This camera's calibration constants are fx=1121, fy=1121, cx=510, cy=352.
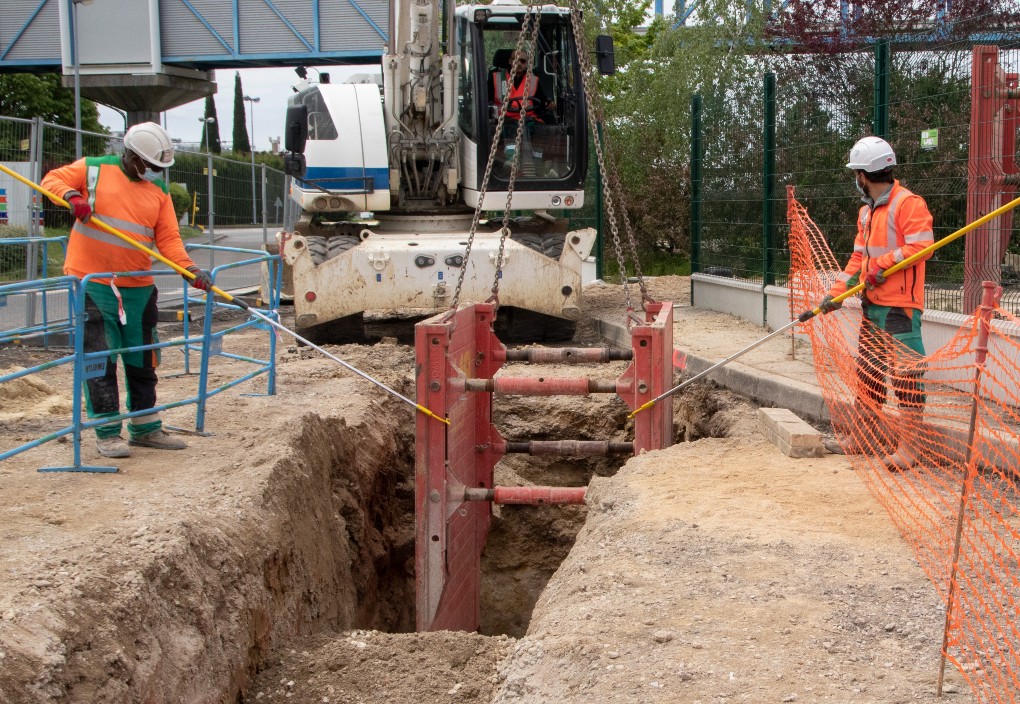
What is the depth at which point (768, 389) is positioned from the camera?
8047 millimetres

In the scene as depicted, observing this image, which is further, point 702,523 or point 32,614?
point 702,523

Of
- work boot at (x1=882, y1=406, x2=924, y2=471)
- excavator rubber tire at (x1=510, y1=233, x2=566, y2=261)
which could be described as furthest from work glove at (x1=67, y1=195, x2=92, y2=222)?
excavator rubber tire at (x1=510, y1=233, x2=566, y2=261)

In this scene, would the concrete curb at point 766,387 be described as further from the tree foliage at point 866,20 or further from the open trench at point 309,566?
the tree foliage at point 866,20

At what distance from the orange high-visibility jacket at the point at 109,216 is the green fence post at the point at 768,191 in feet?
21.6

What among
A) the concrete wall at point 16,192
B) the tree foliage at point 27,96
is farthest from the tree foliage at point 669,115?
the tree foliage at point 27,96

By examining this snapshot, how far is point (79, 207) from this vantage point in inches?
242

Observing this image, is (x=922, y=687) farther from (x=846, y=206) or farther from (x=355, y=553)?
(x=846, y=206)

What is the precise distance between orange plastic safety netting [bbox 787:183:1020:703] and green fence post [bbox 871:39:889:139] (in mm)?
1142

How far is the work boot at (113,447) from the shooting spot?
637 cm

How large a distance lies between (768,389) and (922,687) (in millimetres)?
4642

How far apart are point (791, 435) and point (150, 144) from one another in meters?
3.98

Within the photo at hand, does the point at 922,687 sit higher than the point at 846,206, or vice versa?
the point at 846,206

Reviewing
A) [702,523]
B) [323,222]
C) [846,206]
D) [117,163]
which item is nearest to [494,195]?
[323,222]

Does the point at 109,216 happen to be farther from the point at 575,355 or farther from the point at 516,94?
Result: the point at 516,94
